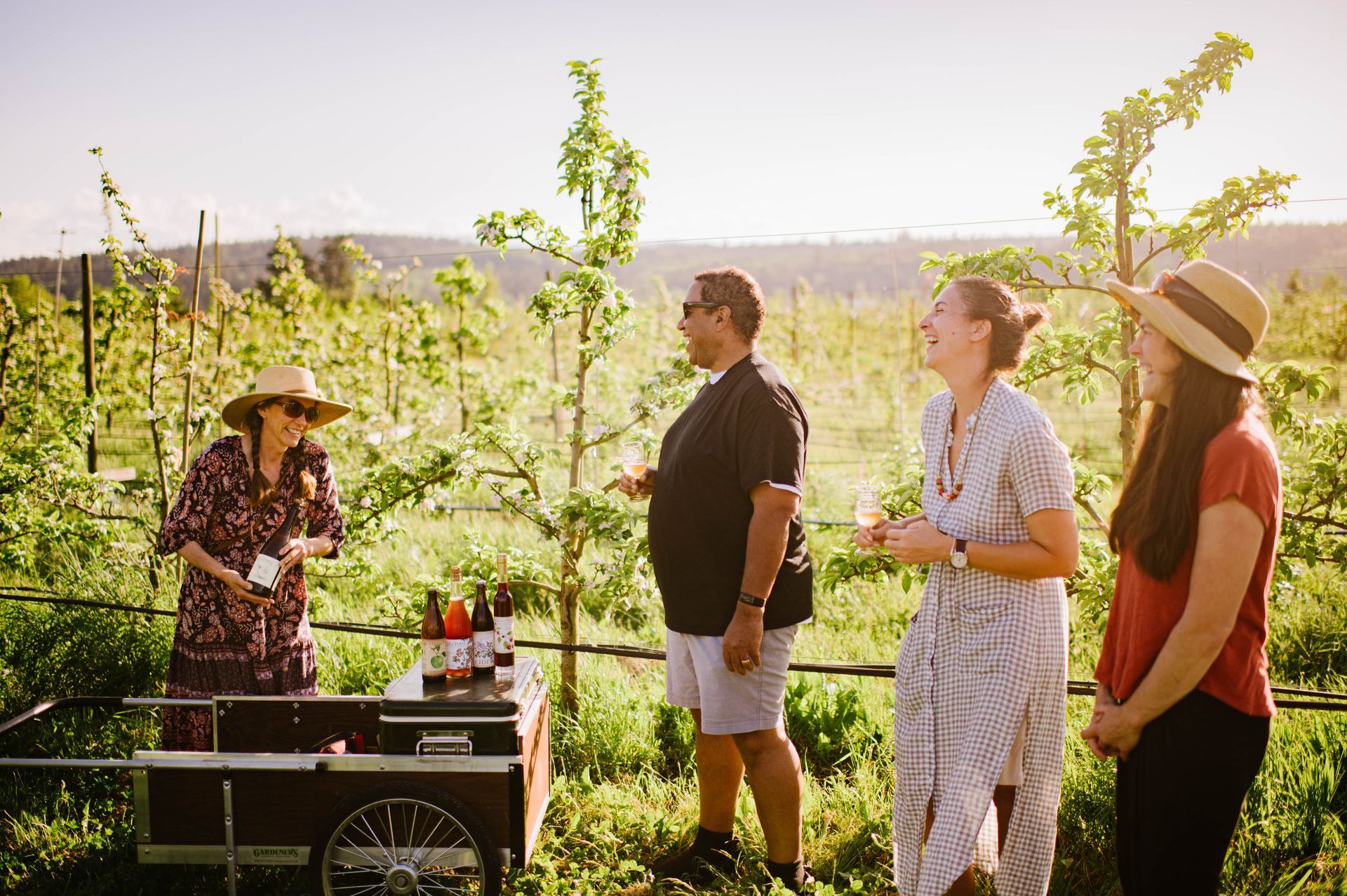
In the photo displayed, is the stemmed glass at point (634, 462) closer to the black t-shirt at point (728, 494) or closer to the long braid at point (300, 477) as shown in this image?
the black t-shirt at point (728, 494)

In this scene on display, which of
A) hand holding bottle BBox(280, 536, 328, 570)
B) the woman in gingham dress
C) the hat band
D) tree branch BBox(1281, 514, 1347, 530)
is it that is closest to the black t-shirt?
the woman in gingham dress

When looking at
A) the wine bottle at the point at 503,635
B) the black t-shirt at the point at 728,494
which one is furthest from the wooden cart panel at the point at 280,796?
the black t-shirt at the point at 728,494

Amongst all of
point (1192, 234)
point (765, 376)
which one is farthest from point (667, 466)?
point (1192, 234)

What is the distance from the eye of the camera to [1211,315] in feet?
6.71

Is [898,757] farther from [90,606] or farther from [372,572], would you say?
[90,606]

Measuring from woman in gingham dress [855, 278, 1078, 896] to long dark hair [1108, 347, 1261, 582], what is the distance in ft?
0.69

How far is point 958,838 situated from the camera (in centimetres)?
228

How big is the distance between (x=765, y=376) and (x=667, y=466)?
18.6 inches

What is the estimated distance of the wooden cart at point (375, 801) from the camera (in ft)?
8.72

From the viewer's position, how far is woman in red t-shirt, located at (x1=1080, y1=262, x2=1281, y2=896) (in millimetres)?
1883

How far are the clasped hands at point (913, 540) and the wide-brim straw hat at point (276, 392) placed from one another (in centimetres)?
214

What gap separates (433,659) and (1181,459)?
7.25 feet

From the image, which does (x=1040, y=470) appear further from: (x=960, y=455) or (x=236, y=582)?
(x=236, y=582)

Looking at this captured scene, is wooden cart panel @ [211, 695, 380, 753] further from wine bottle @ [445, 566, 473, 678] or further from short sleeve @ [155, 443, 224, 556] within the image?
short sleeve @ [155, 443, 224, 556]
